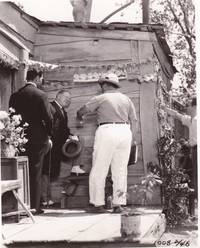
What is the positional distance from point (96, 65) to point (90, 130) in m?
1.08

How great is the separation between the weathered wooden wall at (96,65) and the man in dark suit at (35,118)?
147cm

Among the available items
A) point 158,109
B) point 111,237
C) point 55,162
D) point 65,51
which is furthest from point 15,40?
point 111,237

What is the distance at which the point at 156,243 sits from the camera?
18.0ft

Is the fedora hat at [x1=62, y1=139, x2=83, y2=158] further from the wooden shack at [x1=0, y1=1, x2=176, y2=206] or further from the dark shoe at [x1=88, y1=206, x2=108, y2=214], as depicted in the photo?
the dark shoe at [x1=88, y1=206, x2=108, y2=214]

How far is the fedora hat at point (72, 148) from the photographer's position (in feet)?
26.8

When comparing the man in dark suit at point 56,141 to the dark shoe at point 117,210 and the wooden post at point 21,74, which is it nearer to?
the wooden post at point 21,74

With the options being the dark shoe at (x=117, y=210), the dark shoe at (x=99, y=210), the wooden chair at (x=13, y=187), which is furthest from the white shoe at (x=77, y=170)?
the wooden chair at (x=13, y=187)

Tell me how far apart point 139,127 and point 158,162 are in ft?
2.16

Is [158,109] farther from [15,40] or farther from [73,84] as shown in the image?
[15,40]

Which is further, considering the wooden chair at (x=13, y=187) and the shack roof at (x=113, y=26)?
the shack roof at (x=113, y=26)

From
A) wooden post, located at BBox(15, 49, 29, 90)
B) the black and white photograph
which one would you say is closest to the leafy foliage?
the black and white photograph

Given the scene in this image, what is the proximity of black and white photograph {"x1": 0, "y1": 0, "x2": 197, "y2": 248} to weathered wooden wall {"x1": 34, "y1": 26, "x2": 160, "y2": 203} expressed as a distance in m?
0.02

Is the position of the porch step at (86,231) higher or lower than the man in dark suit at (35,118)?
lower

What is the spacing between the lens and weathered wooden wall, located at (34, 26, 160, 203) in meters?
8.44
